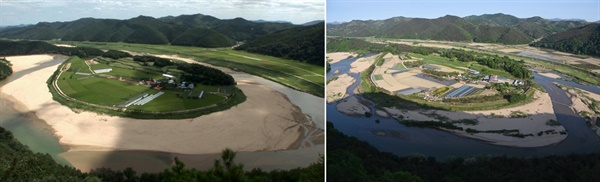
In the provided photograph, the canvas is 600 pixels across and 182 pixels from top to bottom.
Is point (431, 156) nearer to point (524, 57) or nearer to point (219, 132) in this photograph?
point (524, 57)

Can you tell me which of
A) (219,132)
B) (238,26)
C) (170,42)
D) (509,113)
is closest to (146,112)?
(219,132)

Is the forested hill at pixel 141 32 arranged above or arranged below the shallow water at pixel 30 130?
above

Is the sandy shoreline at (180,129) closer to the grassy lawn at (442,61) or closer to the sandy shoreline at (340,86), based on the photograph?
the sandy shoreline at (340,86)

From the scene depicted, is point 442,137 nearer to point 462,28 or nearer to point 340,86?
point 340,86

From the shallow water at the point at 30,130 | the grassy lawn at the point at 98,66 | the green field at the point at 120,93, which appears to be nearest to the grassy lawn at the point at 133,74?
the green field at the point at 120,93

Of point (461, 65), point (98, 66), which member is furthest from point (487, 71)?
point (98, 66)

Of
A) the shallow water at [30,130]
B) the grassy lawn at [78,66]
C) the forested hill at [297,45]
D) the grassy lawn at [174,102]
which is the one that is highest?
the forested hill at [297,45]
